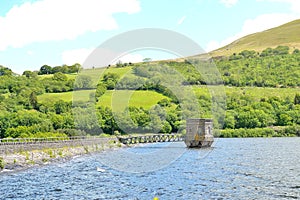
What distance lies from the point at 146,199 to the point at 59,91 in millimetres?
150883

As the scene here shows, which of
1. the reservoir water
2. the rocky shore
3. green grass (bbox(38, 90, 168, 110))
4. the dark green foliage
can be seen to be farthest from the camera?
green grass (bbox(38, 90, 168, 110))

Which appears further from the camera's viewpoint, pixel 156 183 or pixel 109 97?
pixel 109 97

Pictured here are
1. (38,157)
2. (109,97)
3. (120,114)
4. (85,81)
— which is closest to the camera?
(38,157)

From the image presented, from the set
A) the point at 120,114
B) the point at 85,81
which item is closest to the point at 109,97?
the point at 120,114

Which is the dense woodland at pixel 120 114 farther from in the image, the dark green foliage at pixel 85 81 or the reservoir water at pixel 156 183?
the reservoir water at pixel 156 183

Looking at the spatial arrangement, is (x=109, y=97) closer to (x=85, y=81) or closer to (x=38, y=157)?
(x=85, y=81)

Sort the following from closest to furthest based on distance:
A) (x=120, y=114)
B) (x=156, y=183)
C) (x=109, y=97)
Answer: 1. (x=156, y=183)
2. (x=120, y=114)
3. (x=109, y=97)

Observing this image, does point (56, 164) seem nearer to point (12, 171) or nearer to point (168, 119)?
point (12, 171)

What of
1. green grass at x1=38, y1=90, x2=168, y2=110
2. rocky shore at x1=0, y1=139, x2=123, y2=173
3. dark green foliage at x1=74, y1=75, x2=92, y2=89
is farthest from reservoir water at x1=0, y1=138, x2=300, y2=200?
green grass at x1=38, y1=90, x2=168, y2=110

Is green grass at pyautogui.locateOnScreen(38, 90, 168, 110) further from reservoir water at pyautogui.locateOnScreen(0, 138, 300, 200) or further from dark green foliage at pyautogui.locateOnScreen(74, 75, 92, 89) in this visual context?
reservoir water at pyautogui.locateOnScreen(0, 138, 300, 200)

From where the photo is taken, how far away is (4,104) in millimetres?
160125

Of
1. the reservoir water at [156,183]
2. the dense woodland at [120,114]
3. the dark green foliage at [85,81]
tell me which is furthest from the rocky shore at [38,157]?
the dark green foliage at [85,81]

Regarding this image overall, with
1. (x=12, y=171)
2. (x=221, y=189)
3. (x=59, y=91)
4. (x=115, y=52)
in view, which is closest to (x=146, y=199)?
(x=221, y=189)

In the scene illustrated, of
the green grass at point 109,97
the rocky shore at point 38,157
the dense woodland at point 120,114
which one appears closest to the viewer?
the rocky shore at point 38,157
